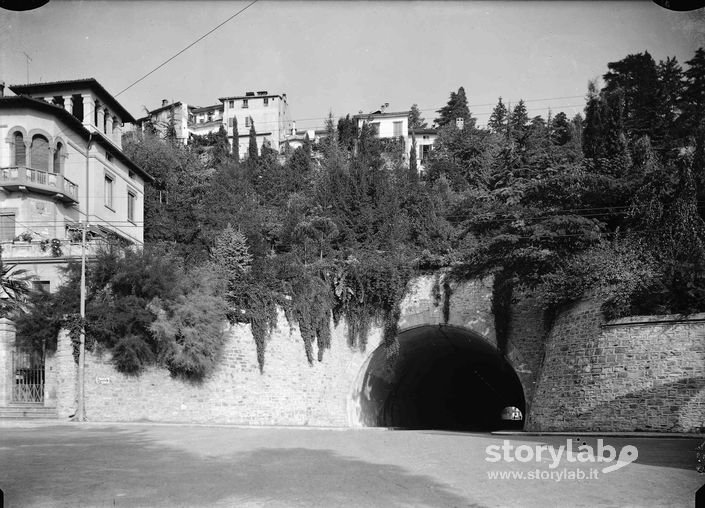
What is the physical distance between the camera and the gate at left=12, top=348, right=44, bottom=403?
26750 mm

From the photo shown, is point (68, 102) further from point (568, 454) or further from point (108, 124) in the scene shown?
point (568, 454)

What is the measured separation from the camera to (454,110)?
6756cm

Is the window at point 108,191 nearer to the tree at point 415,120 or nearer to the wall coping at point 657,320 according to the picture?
the wall coping at point 657,320

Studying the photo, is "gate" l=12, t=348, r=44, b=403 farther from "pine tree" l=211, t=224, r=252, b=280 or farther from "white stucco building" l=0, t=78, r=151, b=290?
"pine tree" l=211, t=224, r=252, b=280

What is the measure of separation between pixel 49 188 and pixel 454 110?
140 feet

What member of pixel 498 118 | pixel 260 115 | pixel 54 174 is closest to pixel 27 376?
pixel 54 174

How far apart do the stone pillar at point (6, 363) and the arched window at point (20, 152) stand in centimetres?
836

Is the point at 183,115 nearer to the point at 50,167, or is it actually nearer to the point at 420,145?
the point at 420,145

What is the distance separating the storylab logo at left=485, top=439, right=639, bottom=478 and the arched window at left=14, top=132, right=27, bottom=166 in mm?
24050

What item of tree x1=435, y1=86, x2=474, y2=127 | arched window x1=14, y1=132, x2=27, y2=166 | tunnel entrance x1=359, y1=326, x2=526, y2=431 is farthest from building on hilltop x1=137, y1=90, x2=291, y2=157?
arched window x1=14, y1=132, x2=27, y2=166

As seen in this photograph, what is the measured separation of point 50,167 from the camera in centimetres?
3275

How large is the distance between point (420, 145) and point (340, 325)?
4354 centimetres

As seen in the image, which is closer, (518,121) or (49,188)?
(49,188)

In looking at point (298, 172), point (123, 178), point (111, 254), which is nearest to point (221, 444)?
point (111, 254)
